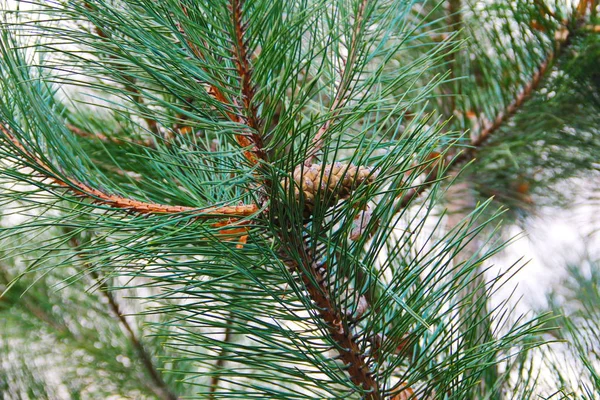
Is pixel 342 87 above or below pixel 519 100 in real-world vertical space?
above

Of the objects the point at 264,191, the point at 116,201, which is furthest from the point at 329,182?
Answer: the point at 116,201

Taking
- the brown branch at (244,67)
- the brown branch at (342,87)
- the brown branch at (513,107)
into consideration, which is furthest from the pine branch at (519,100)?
the brown branch at (244,67)

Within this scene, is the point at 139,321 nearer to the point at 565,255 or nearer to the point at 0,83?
the point at 0,83

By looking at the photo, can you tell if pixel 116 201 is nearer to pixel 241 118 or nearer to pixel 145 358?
pixel 241 118

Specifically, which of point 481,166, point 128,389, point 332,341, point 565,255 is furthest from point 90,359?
point 565,255

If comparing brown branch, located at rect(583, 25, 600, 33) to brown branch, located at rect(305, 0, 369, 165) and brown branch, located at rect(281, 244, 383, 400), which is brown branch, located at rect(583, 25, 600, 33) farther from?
brown branch, located at rect(281, 244, 383, 400)

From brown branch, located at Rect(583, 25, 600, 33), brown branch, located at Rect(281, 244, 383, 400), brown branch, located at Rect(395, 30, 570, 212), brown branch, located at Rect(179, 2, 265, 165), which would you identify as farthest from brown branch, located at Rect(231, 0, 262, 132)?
brown branch, located at Rect(583, 25, 600, 33)

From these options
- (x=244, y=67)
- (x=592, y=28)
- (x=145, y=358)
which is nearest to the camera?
(x=244, y=67)

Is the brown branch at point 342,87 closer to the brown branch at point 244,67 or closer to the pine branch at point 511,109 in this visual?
the brown branch at point 244,67
